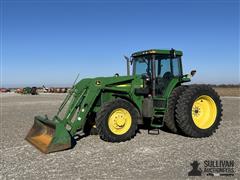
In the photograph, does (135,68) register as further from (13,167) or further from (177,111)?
(13,167)

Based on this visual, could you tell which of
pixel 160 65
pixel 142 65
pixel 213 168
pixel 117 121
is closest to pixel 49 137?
pixel 117 121

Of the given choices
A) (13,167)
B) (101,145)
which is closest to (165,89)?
(101,145)

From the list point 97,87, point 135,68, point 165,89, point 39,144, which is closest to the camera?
point 39,144

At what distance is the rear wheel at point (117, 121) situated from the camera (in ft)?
27.9

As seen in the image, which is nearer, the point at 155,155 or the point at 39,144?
the point at 155,155

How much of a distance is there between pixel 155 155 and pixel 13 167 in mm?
3097

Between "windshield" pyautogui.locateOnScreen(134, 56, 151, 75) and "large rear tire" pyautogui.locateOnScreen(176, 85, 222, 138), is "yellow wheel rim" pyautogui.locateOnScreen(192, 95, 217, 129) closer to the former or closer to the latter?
"large rear tire" pyautogui.locateOnScreen(176, 85, 222, 138)

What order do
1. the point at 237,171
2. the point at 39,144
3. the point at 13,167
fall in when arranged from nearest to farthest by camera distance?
the point at 237,171 → the point at 13,167 → the point at 39,144

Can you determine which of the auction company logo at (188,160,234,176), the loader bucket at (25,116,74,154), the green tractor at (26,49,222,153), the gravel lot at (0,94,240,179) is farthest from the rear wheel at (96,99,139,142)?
the auction company logo at (188,160,234,176)

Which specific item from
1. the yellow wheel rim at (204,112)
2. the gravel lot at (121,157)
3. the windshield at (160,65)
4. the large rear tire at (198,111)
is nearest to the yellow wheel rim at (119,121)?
the gravel lot at (121,157)

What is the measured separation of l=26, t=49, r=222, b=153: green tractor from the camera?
28.5 ft

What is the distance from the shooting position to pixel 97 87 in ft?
29.9

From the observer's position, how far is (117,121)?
872 centimetres

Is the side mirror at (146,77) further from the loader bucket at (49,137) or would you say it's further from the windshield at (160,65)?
the loader bucket at (49,137)
